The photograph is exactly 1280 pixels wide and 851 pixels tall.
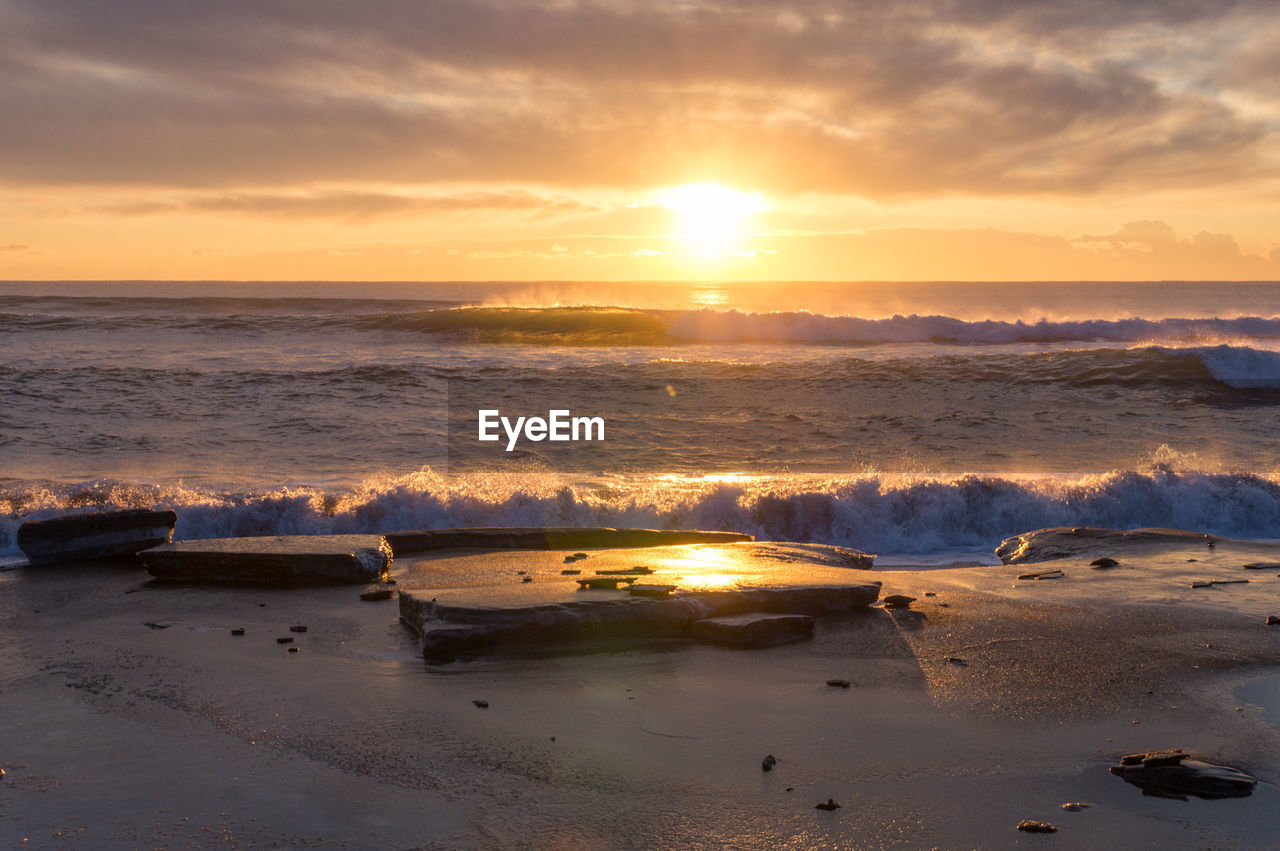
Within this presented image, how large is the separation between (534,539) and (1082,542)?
4.97 m

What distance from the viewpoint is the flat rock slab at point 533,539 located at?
773 centimetres

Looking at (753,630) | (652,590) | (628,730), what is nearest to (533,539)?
(652,590)

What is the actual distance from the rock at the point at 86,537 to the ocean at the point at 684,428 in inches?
72.9

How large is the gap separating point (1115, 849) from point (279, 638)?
4.24 metres

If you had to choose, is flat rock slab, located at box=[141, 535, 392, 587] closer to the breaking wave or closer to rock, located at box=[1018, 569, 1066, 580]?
the breaking wave

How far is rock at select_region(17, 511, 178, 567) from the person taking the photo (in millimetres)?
6973

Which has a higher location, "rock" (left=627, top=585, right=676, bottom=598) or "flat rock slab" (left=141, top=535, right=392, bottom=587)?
"rock" (left=627, top=585, right=676, bottom=598)

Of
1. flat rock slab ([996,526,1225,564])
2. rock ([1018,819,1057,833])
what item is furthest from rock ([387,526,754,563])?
rock ([1018,819,1057,833])

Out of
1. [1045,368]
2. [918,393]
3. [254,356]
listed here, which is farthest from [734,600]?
[254,356]

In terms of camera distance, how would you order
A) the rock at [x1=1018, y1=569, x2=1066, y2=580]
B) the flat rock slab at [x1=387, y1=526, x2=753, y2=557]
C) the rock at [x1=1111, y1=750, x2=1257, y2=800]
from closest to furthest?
the rock at [x1=1111, y1=750, x2=1257, y2=800], the rock at [x1=1018, y1=569, x2=1066, y2=580], the flat rock slab at [x1=387, y1=526, x2=753, y2=557]

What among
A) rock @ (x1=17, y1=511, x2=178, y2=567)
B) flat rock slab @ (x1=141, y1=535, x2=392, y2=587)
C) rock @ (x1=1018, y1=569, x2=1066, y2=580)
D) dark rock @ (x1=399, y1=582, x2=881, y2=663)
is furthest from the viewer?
rock @ (x1=17, y1=511, x2=178, y2=567)

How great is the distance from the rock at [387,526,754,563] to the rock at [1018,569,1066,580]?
2377 millimetres

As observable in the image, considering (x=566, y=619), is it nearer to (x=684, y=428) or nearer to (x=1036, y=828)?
(x=1036, y=828)

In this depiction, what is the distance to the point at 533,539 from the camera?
7.77 meters
